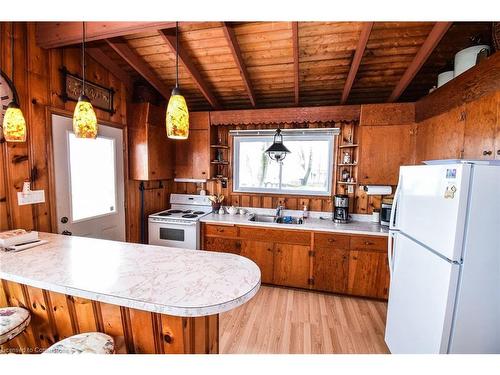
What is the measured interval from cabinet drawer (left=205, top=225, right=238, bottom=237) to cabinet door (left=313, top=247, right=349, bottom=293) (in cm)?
105

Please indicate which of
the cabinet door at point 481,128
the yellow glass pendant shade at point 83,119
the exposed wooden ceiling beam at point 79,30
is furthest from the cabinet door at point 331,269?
the exposed wooden ceiling beam at point 79,30

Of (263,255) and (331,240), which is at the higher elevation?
(331,240)

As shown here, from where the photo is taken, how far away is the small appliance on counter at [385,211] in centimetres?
272

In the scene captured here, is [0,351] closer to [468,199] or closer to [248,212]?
[248,212]

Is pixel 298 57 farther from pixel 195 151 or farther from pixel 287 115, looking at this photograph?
pixel 195 151

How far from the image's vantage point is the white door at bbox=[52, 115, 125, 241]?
6.98 ft

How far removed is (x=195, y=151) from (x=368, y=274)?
9.07ft

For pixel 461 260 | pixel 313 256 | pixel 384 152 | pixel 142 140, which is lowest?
pixel 313 256

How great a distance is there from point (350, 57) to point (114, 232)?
11.0ft

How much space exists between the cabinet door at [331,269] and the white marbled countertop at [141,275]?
1617 mm

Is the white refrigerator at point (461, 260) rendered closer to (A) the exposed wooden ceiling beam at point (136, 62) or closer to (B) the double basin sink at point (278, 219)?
(B) the double basin sink at point (278, 219)

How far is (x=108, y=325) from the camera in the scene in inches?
47.4

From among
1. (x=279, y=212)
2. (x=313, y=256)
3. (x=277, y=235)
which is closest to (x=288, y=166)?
(x=279, y=212)
